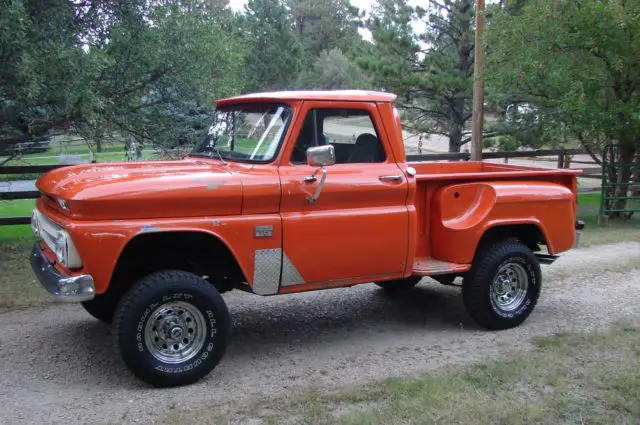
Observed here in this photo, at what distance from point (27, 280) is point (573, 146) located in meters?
14.8

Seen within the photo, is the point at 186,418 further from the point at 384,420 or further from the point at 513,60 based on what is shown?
the point at 513,60

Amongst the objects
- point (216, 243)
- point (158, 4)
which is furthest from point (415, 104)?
point (216, 243)

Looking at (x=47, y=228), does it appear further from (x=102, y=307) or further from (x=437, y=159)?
(x=437, y=159)

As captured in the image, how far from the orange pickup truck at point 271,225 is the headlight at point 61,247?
1.2 inches

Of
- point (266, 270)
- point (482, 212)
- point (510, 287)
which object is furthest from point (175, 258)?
point (510, 287)

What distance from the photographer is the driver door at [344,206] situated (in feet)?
17.1

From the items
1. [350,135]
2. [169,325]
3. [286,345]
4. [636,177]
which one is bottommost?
[286,345]

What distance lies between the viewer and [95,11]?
29.5 feet

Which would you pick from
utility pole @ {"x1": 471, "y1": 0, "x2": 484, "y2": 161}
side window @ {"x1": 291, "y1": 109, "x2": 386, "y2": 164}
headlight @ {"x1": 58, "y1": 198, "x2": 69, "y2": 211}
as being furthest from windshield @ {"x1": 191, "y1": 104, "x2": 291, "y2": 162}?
utility pole @ {"x1": 471, "y1": 0, "x2": 484, "y2": 161}

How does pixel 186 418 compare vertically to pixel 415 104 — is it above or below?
below

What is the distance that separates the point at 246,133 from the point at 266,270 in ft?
4.14

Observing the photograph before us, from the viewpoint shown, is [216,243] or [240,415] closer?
[240,415]

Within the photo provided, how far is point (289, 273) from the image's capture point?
5.18m

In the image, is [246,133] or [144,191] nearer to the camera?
[144,191]
